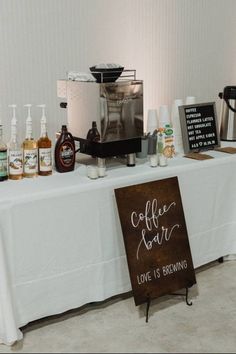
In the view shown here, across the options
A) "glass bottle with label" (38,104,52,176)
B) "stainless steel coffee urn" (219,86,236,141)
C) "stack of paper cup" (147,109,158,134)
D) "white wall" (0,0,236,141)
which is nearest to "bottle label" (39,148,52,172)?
"glass bottle with label" (38,104,52,176)

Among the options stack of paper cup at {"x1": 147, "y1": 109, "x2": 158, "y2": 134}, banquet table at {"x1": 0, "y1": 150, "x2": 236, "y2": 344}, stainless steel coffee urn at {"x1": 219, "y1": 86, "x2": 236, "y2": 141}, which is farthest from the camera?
stainless steel coffee urn at {"x1": 219, "y1": 86, "x2": 236, "y2": 141}

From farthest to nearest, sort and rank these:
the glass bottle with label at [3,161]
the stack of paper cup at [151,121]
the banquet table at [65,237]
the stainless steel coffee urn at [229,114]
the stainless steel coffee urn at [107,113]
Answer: the stainless steel coffee urn at [229,114] < the stack of paper cup at [151,121] < the stainless steel coffee urn at [107,113] < the glass bottle with label at [3,161] < the banquet table at [65,237]

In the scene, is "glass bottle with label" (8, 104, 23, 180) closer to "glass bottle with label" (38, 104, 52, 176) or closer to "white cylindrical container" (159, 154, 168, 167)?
"glass bottle with label" (38, 104, 52, 176)

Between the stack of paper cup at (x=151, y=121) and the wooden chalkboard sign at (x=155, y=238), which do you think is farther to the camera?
the stack of paper cup at (x=151, y=121)

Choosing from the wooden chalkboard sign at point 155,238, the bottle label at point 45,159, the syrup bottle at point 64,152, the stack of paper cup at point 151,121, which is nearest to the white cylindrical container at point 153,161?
the wooden chalkboard sign at point 155,238

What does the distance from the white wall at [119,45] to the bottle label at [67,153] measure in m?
0.26

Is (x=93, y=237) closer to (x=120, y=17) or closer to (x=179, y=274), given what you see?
(x=179, y=274)

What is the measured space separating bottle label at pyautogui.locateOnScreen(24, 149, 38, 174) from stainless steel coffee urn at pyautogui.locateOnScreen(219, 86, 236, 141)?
49.2 inches

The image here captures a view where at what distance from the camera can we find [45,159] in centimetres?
229

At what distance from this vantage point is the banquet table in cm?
206

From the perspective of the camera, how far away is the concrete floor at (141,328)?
2.12 m

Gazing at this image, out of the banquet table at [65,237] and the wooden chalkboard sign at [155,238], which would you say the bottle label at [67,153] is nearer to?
the banquet table at [65,237]

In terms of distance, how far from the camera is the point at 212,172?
8.59 feet

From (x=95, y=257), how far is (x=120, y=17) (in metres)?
1.28
